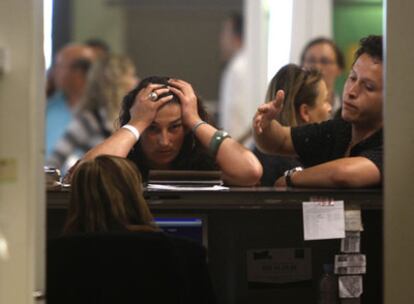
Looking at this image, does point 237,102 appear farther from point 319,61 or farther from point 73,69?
point 319,61

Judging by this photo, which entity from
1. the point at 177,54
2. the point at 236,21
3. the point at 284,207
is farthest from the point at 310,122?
the point at 177,54

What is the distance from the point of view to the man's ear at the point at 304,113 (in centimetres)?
389

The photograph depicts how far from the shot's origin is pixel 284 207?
3.31 m

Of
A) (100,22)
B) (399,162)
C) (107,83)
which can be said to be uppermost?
(100,22)

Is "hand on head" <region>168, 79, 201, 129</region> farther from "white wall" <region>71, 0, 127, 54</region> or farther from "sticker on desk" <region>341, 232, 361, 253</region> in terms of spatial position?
"white wall" <region>71, 0, 127, 54</region>

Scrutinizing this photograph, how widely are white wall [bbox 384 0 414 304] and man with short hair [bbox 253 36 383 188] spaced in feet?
0.98

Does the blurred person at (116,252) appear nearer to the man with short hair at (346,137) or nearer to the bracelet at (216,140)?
the bracelet at (216,140)

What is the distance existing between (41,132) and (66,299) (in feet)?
1.70

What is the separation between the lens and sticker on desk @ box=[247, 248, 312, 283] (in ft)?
11.1

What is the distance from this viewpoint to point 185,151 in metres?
3.53

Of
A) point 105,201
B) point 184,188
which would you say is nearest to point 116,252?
point 105,201

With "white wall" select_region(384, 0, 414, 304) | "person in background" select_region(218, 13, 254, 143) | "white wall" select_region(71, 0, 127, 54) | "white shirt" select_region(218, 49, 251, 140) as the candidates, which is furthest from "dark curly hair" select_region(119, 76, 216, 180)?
"white wall" select_region(71, 0, 127, 54)

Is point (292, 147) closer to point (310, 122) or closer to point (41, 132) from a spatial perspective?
point (310, 122)

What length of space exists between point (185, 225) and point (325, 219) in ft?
1.31
